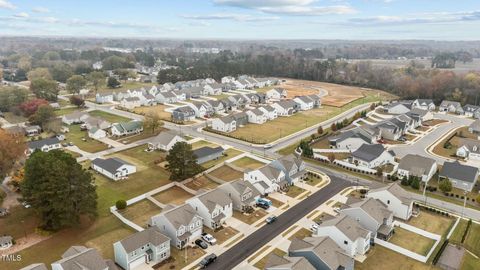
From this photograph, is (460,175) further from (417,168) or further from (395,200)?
(395,200)

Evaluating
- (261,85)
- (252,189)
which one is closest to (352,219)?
(252,189)

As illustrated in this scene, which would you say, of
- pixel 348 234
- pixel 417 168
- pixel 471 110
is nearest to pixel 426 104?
pixel 471 110

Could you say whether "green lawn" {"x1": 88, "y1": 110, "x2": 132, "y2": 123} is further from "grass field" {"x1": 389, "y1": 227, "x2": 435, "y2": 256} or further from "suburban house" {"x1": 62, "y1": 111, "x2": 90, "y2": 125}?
"grass field" {"x1": 389, "y1": 227, "x2": 435, "y2": 256}

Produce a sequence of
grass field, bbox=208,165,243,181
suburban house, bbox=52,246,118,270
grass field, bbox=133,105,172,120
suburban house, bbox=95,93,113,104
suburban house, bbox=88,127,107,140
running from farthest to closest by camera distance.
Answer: suburban house, bbox=95,93,113,104 < grass field, bbox=133,105,172,120 < suburban house, bbox=88,127,107,140 < grass field, bbox=208,165,243,181 < suburban house, bbox=52,246,118,270

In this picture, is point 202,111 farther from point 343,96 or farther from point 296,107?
point 343,96

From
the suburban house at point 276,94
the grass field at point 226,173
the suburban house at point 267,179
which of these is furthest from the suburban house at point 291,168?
the suburban house at point 276,94

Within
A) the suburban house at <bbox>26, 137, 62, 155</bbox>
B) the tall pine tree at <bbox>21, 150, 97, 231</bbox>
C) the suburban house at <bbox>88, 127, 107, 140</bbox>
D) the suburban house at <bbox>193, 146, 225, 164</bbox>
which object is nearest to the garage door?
the tall pine tree at <bbox>21, 150, 97, 231</bbox>

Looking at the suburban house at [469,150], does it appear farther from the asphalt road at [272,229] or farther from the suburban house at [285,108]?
the suburban house at [285,108]

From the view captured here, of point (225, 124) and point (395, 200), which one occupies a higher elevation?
point (395, 200)
